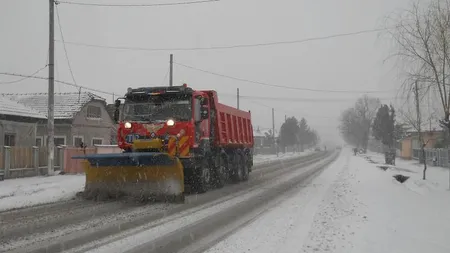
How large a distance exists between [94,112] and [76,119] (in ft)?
8.86

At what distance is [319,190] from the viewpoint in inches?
614

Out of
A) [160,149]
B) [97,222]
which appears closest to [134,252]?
[97,222]

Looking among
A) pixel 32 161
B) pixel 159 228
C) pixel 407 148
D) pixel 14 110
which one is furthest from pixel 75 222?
pixel 407 148

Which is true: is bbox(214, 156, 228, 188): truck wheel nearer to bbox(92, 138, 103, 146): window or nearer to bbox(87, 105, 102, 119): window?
bbox(92, 138, 103, 146): window

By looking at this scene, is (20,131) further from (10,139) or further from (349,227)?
(349,227)

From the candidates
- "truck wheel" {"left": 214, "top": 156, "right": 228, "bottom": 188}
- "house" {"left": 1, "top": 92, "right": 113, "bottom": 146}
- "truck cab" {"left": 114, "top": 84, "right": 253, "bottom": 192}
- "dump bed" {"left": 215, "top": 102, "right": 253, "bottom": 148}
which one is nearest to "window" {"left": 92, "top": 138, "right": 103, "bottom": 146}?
"house" {"left": 1, "top": 92, "right": 113, "bottom": 146}

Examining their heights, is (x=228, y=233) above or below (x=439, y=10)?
below

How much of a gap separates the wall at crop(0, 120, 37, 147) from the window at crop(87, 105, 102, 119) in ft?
30.6

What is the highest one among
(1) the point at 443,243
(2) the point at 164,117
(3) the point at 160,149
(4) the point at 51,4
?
(4) the point at 51,4

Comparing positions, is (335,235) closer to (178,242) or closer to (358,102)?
(178,242)

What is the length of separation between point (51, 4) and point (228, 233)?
1652cm

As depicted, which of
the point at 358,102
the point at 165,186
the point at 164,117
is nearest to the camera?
the point at 165,186

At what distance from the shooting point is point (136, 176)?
11.9m

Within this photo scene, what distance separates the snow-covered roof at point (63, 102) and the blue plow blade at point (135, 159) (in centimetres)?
2162
